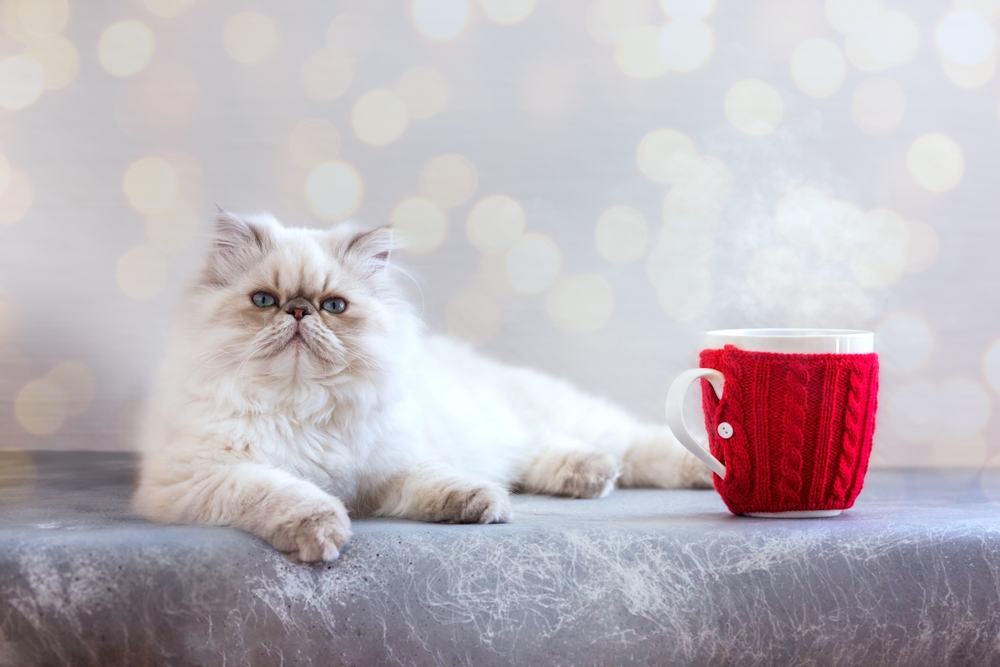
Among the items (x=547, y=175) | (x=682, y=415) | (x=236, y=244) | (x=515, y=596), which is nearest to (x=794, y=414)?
(x=682, y=415)

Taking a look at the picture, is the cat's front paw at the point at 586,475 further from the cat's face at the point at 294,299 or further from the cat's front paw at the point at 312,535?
the cat's front paw at the point at 312,535

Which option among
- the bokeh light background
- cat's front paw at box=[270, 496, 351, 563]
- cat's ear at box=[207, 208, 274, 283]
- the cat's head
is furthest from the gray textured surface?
the bokeh light background

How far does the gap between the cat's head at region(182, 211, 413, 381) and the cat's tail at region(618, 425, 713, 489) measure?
58cm

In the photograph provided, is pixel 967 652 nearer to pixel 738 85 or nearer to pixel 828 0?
pixel 738 85

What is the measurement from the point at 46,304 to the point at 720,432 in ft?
4.86

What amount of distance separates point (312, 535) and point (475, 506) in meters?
0.26

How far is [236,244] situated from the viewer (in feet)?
4.00

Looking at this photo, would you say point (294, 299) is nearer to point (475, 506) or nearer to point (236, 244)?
point (236, 244)

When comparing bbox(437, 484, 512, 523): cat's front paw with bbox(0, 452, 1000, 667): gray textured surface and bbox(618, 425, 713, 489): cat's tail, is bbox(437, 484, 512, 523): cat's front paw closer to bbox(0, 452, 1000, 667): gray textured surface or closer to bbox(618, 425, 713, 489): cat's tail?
bbox(0, 452, 1000, 667): gray textured surface

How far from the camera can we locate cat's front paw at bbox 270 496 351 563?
0.92 metres

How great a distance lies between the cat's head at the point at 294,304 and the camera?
3.66 feet

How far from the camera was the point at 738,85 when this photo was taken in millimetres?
1830

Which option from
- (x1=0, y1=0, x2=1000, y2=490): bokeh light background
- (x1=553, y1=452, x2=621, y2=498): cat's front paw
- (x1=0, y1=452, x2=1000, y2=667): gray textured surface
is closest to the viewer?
(x1=0, y1=452, x2=1000, y2=667): gray textured surface

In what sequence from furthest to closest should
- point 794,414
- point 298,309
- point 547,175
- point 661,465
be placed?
point 547,175
point 661,465
point 298,309
point 794,414
